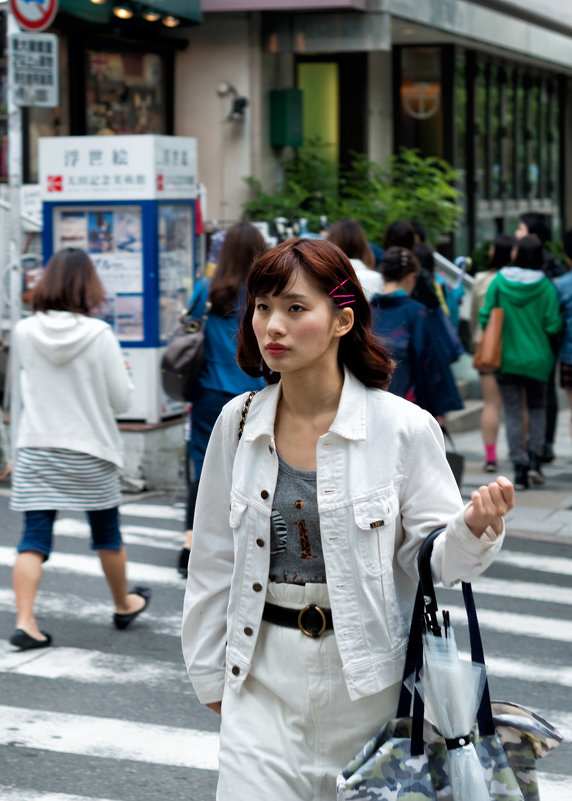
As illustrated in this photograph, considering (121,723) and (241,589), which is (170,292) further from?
(241,589)

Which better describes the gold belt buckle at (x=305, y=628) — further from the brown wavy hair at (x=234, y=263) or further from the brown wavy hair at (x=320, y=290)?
the brown wavy hair at (x=234, y=263)

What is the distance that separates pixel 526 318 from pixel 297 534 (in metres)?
7.69

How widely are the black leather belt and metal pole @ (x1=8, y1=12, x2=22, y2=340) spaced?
24.7ft

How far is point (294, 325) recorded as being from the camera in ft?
9.61

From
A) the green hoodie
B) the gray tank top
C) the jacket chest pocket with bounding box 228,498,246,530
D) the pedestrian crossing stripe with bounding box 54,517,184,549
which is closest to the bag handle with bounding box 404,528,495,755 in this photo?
the gray tank top

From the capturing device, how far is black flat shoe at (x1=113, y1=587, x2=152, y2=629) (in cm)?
664

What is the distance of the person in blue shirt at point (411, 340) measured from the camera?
755cm

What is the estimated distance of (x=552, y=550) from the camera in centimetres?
877

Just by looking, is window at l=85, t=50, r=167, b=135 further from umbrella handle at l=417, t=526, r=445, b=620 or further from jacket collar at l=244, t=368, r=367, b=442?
umbrella handle at l=417, t=526, r=445, b=620

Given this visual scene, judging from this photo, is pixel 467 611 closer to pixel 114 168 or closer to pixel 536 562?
pixel 536 562

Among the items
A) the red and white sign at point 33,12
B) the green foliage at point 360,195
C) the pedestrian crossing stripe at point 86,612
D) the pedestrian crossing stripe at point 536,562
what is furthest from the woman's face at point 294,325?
the green foliage at point 360,195

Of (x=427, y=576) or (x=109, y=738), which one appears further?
(x=109, y=738)

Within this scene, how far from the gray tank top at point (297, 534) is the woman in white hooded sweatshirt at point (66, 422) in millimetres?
3408

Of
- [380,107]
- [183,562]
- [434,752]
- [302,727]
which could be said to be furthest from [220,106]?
[434,752]
